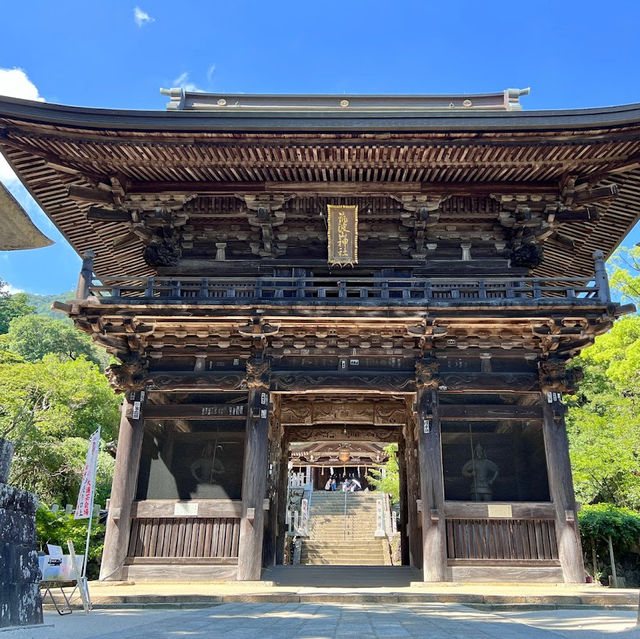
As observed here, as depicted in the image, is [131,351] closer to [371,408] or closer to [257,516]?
[257,516]

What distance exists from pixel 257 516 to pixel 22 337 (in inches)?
1964

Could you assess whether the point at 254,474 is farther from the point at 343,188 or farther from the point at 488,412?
the point at 343,188

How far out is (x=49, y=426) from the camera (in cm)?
2595

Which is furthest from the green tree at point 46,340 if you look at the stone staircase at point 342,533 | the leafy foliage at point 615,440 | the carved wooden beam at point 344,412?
the leafy foliage at point 615,440

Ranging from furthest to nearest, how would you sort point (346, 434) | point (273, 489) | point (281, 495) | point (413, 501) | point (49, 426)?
point (49, 426) < point (346, 434) < point (281, 495) < point (273, 489) < point (413, 501)

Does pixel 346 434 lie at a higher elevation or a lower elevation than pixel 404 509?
higher

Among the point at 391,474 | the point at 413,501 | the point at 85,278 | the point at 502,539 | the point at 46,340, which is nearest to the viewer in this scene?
the point at 502,539

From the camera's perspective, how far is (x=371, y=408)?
16016 mm

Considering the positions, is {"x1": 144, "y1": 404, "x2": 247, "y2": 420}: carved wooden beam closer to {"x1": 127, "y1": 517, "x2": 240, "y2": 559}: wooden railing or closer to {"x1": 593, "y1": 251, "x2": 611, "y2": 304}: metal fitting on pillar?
{"x1": 127, "y1": 517, "x2": 240, "y2": 559}: wooden railing

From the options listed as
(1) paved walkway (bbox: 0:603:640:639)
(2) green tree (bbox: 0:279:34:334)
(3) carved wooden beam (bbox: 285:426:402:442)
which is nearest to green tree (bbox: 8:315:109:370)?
(2) green tree (bbox: 0:279:34:334)

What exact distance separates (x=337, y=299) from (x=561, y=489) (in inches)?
239

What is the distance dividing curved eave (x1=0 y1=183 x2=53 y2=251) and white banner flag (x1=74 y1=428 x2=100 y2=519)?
14.4 feet

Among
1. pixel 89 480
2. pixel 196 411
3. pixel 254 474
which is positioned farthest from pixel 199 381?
pixel 89 480

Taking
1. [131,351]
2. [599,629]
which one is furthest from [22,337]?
[599,629]
